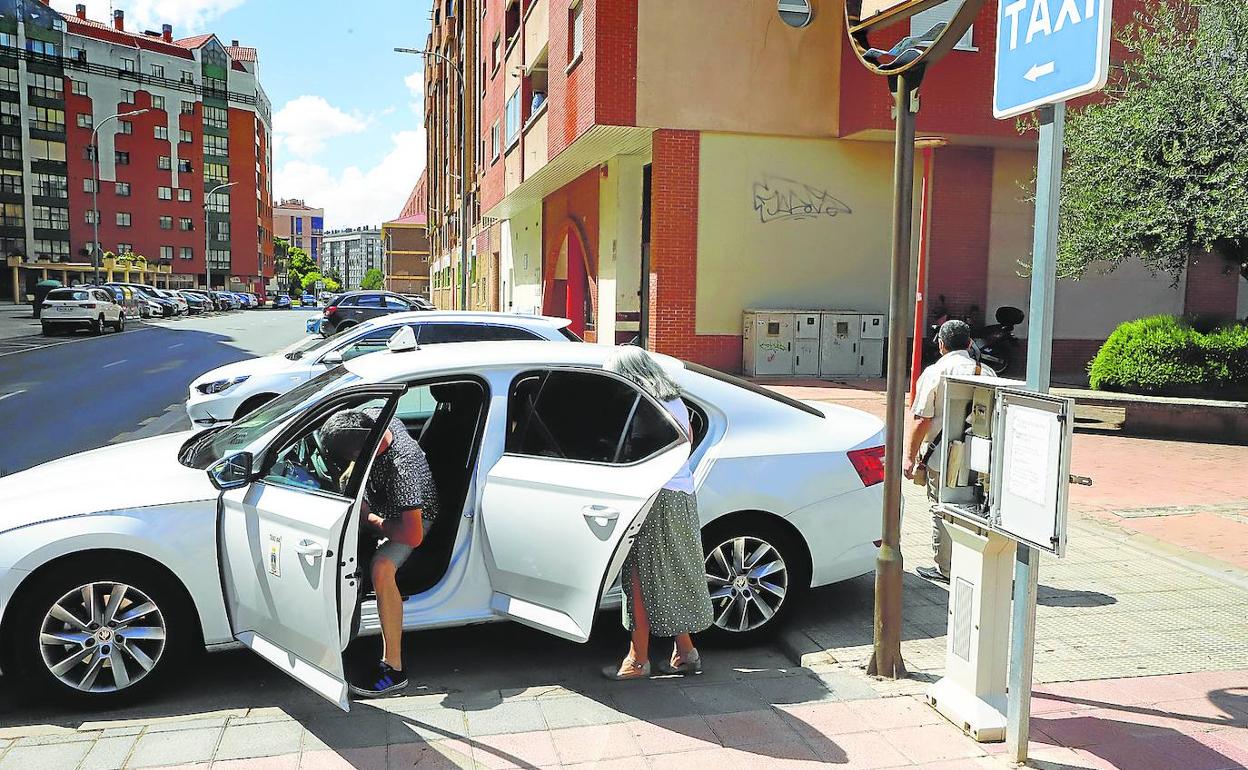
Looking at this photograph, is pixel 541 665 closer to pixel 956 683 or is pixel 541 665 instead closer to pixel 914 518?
pixel 956 683

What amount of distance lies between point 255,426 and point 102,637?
110 centimetres

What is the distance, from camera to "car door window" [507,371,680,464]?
438 centimetres

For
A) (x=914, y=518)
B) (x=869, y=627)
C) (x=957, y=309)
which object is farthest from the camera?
(x=957, y=309)

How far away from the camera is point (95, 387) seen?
16.7 meters

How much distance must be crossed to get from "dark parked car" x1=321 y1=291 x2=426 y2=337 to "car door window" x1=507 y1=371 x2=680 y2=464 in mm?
18836

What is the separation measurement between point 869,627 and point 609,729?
72.5 inches

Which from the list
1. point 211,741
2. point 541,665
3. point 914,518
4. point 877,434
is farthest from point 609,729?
point 914,518

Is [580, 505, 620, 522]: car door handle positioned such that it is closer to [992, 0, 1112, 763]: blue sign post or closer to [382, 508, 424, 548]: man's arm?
[382, 508, 424, 548]: man's arm

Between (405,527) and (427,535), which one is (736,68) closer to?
(427,535)

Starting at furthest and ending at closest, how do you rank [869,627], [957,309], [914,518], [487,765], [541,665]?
[957,309] < [914,518] < [869,627] < [541,665] < [487,765]

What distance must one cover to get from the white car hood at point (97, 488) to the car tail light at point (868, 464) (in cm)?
307

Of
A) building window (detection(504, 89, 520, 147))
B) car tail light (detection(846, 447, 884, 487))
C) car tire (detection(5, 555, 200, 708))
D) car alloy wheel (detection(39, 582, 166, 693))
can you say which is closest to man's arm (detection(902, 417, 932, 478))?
car tail light (detection(846, 447, 884, 487))

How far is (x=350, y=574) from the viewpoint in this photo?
3727mm

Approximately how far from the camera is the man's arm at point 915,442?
589 cm
